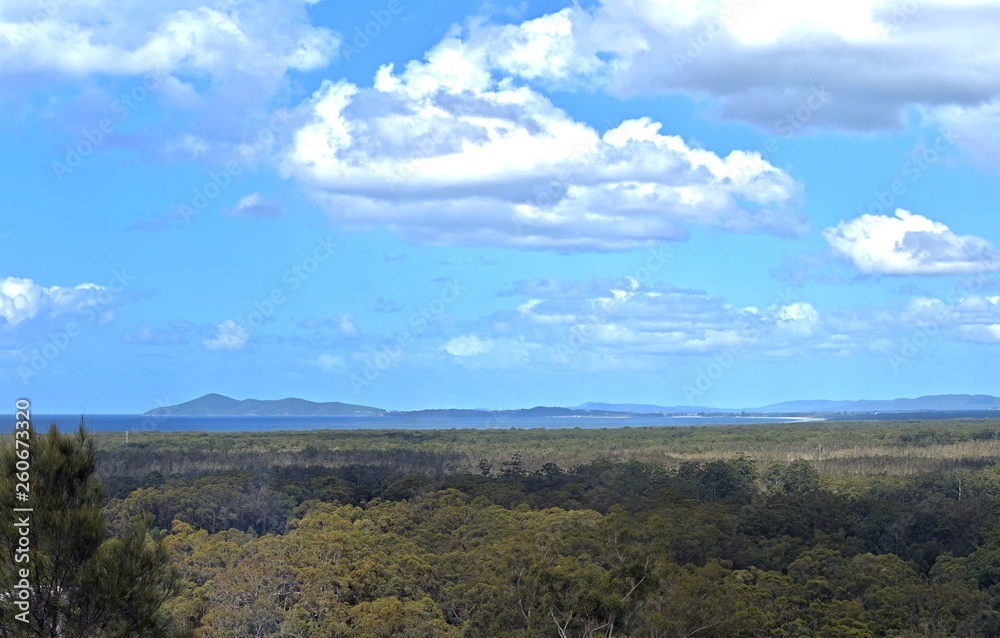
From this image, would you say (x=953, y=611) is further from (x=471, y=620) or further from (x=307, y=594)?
(x=307, y=594)

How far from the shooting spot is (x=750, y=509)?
2317 inches

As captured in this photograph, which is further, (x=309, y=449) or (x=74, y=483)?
(x=309, y=449)

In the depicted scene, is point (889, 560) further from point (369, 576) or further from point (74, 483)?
point (74, 483)

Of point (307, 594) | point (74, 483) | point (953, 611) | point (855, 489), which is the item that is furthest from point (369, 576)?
point (855, 489)

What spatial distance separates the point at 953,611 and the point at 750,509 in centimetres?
2020

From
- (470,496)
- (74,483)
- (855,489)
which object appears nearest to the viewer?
(74,483)

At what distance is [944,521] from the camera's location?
55375mm

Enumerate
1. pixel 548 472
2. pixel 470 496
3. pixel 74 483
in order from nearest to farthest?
pixel 74 483 < pixel 470 496 < pixel 548 472

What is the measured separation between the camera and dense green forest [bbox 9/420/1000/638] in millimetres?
35812

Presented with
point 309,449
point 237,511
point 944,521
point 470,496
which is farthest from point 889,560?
point 309,449

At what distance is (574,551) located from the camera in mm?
44875

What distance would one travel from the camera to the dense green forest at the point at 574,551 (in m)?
35.8

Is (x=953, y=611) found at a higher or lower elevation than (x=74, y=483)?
lower

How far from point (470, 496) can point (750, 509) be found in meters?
18.6
